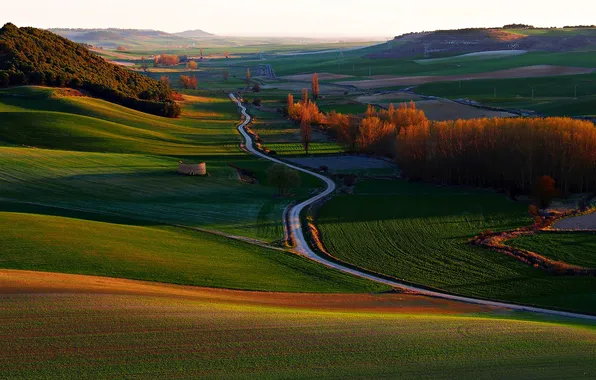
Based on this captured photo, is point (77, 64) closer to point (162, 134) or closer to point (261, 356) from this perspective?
point (162, 134)

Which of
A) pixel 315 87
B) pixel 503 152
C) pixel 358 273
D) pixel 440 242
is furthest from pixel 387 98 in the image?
pixel 358 273

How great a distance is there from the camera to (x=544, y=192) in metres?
57.8

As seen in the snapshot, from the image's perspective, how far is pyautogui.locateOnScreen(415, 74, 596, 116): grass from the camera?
360 feet

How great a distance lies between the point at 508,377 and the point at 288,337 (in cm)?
823

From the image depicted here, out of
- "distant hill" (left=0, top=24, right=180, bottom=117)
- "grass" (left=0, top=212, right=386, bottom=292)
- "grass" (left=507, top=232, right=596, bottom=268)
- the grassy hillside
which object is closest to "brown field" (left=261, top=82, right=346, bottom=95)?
"distant hill" (left=0, top=24, right=180, bottom=117)

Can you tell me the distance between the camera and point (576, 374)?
79.3 ft

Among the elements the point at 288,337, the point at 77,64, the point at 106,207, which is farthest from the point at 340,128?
the point at 288,337

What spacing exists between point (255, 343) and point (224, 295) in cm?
818

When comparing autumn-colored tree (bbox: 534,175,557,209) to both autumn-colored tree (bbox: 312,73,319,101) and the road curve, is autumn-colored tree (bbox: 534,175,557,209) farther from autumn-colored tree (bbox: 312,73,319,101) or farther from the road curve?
autumn-colored tree (bbox: 312,73,319,101)

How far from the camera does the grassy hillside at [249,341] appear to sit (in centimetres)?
2341

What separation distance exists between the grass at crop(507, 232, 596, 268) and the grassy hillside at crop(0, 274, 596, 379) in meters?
13.0

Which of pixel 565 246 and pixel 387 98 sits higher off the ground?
pixel 387 98

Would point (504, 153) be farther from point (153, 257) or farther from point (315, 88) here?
point (315, 88)

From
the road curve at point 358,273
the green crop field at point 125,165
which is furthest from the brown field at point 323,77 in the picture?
the road curve at point 358,273
